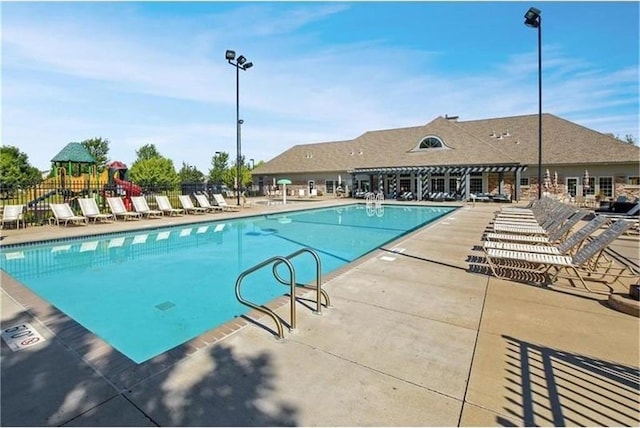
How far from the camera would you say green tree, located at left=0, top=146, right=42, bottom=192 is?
41194 millimetres

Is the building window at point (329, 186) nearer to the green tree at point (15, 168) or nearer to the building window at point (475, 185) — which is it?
the building window at point (475, 185)

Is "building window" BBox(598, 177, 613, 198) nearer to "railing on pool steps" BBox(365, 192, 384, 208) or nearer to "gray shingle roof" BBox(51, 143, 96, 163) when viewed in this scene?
"railing on pool steps" BBox(365, 192, 384, 208)

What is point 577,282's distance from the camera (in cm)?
590

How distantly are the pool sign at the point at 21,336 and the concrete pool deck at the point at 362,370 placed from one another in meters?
0.08

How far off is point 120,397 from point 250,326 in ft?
5.22

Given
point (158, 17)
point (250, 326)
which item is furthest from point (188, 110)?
point (250, 326)

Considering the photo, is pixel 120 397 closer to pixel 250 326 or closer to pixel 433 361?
pixel 250 326

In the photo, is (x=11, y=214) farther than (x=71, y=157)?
No

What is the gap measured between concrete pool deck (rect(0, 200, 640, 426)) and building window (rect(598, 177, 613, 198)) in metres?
26.8

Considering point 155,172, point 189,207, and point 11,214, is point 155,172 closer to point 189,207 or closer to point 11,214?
point 189,207

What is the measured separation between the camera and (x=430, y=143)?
31672 millimetres

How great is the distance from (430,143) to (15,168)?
164 ft

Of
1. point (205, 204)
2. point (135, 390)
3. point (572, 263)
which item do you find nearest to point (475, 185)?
point (205, 204)

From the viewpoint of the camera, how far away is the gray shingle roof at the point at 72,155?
20.2 meters
